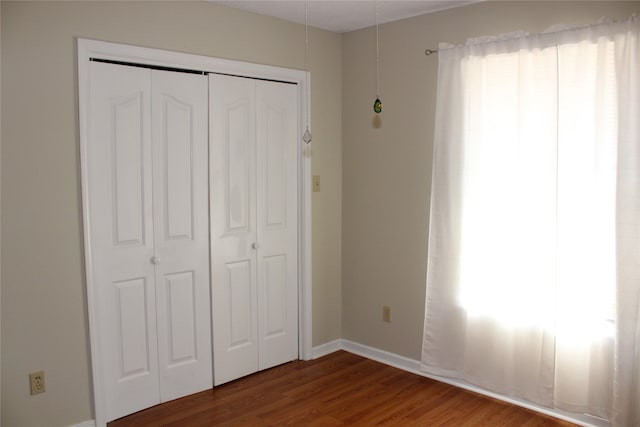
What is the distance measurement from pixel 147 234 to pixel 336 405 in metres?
1.54

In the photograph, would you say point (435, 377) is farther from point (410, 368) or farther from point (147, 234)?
point (147, 234)

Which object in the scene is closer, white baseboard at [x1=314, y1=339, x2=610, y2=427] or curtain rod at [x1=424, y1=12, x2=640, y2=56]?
curtain rod at [x1=424, y1=12, x2=640, y2=56]

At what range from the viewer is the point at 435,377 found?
3.72m

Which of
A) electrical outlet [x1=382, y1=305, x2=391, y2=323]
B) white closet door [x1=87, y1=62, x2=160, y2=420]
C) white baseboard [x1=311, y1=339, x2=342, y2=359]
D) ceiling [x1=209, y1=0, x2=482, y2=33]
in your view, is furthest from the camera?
white baseboard [x1=311, y1=339, x2=342, y2=359]

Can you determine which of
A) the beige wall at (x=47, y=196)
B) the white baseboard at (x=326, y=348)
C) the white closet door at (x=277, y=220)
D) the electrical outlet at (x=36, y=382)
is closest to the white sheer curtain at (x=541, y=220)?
the white baseboard at (x=326, y=348)

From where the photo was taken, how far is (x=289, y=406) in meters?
3.35

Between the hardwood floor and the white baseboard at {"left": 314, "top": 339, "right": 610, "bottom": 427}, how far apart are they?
5 cm

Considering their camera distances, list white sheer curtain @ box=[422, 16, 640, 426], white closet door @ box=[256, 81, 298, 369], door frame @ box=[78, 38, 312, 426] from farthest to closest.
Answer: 1. white closet door @ box=[256, 81, 298, 369]
2. door frame @ box=[78, 38, 312, 426]
3. white sheer curtain @ box=[422, 16, 640, 426]

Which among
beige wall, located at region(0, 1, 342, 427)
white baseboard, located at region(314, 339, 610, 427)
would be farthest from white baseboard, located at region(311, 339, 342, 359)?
beige wall, located at region(0, 1, 342, 427)

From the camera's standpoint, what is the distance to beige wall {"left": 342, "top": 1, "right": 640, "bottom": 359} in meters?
3.65

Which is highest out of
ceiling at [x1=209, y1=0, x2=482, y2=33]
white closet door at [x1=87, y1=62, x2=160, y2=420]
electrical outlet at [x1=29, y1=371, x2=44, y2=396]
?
ceiling at [x1=209, y1=0, x2=482, y2=33]

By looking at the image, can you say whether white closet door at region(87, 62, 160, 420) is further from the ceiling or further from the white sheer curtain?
the white sheer curtain

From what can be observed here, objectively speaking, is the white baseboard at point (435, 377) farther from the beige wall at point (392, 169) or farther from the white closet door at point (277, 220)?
the white closet door at point (277, 220)

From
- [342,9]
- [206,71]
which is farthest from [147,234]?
[342,9]
